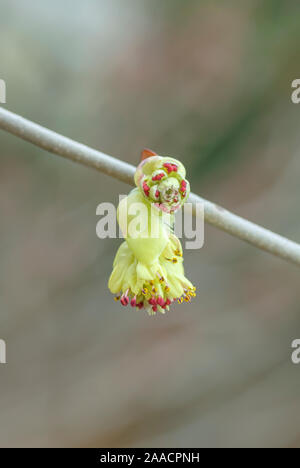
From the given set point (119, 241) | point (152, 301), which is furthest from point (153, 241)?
point (119, 241)

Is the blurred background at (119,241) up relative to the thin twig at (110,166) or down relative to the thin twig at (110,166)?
up

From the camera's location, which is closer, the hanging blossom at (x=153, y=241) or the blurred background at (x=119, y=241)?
the hanging blossom at (x=153, y=241)

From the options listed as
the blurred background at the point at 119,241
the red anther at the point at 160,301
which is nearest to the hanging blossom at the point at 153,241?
the red anther at the point at 160,301

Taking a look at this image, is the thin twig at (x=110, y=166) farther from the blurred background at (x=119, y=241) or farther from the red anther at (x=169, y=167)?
the blurred background at (x=119, y=241)

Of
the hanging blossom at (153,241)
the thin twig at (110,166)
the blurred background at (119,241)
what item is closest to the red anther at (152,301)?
the hanging blossom at (153,241)

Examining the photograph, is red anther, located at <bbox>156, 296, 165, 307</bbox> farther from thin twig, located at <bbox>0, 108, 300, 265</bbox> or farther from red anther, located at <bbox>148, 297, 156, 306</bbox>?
thin twig, located at <bbox>0, 108, 300, 265</bbox>

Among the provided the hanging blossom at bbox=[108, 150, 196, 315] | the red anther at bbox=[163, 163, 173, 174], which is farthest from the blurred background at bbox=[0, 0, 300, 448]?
the red anther at bbox=[163, 163, 173, 174]

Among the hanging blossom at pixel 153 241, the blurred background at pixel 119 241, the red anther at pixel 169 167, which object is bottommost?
the hanging blossom at pixel 153 241
